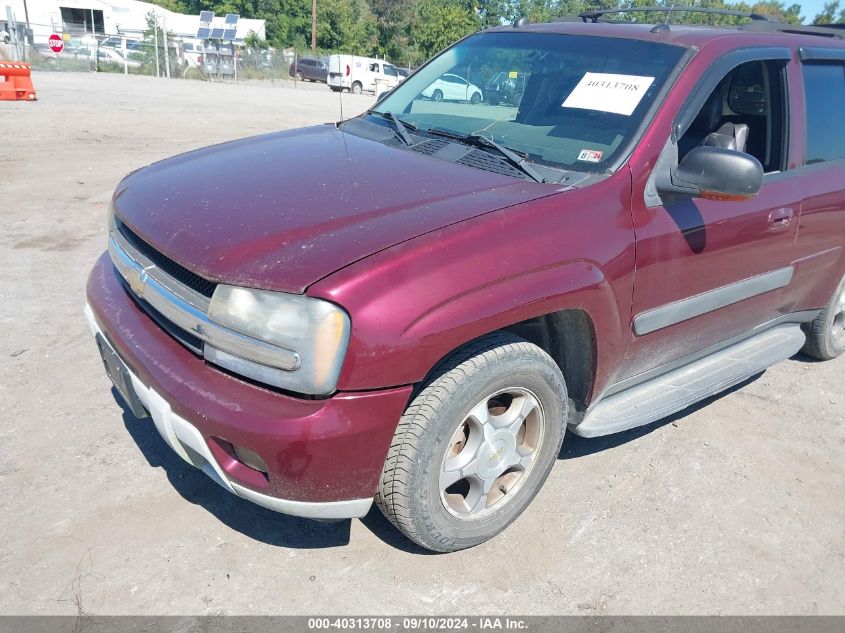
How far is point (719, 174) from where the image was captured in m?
2.54

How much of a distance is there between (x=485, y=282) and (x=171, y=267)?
3.57 ft

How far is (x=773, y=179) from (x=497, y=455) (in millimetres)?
1970

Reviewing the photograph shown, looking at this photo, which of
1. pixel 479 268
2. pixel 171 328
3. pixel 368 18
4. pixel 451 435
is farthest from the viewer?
pixel 368 18

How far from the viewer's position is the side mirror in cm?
251

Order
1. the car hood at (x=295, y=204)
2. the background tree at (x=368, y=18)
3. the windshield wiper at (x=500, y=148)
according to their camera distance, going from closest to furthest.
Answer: the car hood at (x=295, y=204) → the windshield wiper at (x=500, y=148) → the background tree at (x=368, y=18)

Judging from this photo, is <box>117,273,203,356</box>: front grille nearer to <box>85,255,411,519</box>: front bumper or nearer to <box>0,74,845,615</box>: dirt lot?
<box>85,255,411,519</box>: front bumper

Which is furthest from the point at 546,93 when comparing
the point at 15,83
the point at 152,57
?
the point at 152,57

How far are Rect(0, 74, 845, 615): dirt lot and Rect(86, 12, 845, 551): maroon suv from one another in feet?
0.89

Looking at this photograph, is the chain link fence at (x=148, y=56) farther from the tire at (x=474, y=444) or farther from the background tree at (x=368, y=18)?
the tire at (x=474, y=444)

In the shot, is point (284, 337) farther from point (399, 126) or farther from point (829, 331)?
point (829, 331)

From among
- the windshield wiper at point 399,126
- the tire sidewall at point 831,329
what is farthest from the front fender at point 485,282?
the tire sidewall at point 831,329

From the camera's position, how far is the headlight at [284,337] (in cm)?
196

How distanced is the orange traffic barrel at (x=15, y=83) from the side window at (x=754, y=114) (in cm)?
1472

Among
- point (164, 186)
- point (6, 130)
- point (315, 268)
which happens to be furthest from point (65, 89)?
point (315, 268)
